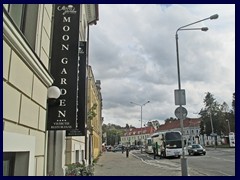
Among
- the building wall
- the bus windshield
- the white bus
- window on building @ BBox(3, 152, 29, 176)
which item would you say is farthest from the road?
window on building @ BBox(3, 152, 29, 176)

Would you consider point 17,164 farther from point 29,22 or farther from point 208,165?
point 208,165

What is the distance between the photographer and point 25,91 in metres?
4.51

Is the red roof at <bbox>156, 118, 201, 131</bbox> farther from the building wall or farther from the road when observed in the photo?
the building wall

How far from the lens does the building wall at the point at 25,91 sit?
12.5 ft

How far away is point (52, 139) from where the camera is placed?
691cm

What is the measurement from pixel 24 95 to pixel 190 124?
100 metres

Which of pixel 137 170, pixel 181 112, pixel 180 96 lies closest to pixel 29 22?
pixel 180 96

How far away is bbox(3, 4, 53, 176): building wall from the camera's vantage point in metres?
3.81

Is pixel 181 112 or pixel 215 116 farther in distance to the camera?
pixel 215 116

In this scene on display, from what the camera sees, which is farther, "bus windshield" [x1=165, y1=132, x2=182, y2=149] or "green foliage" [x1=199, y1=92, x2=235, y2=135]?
"green foliage" [x1=199, y1=92, x2=235, y2=135]

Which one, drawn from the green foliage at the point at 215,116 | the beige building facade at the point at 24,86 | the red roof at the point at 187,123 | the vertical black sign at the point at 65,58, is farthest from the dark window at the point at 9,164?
the red roof at the point at 187,123

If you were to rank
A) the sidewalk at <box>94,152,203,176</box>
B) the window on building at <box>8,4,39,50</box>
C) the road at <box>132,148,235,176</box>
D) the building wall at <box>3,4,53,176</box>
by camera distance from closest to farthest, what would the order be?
the building wall at <box>3,4,53,176</box> → the window on building at <box>8,4,39,50</box> → the sidewalk at <box>94,152,203,176</box> → the road at <box>132,148,235,176</box>

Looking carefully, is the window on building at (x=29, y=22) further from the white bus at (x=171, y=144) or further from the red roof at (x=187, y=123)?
the red roof at (x=187, y=123)
